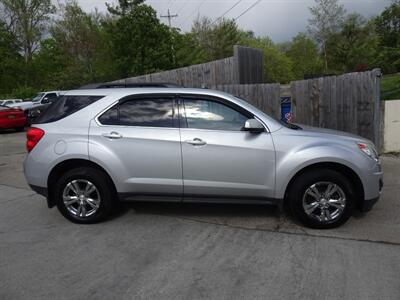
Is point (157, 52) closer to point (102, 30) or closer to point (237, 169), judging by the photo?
point (102, 30)

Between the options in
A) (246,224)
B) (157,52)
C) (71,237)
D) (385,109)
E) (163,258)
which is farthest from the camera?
(157,52)

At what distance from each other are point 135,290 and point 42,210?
10.1 ft

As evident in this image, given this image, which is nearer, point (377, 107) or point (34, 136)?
point (34, 136)

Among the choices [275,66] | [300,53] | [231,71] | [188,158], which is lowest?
[188,158]

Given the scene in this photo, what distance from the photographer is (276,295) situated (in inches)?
142

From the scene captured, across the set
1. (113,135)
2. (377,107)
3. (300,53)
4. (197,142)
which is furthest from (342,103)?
(300,53)

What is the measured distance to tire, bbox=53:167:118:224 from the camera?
5.38 metres

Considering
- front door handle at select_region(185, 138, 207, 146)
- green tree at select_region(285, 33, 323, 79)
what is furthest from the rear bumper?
green tree at select_region(285, 33, 323, 79)

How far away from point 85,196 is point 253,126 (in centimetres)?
225

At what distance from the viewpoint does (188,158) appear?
5168 mm

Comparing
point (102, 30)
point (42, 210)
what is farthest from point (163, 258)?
point (102, 30)

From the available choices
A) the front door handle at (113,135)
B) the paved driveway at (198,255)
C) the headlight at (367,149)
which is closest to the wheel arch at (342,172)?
the headlight at (367,149)

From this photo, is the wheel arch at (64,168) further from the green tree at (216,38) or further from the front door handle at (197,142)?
the green tree at (216,38)

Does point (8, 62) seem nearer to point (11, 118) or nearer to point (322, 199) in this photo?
point (11, 118)
